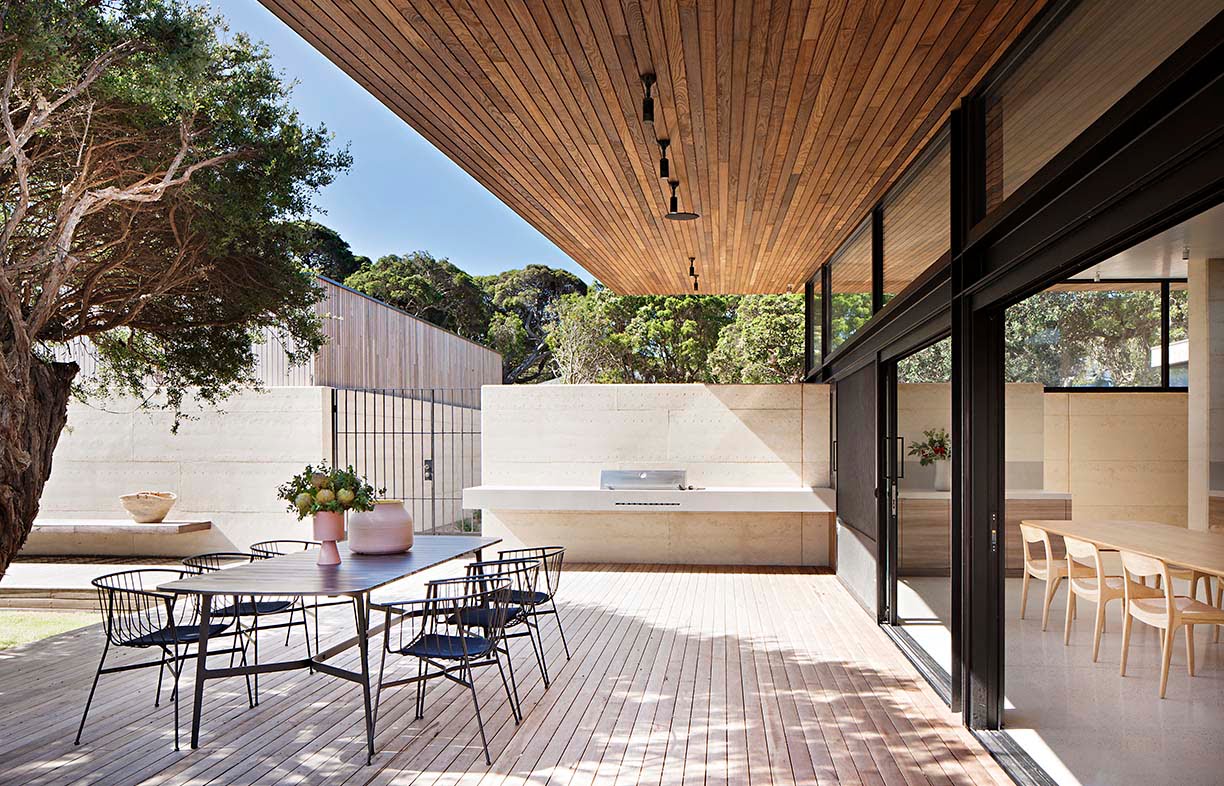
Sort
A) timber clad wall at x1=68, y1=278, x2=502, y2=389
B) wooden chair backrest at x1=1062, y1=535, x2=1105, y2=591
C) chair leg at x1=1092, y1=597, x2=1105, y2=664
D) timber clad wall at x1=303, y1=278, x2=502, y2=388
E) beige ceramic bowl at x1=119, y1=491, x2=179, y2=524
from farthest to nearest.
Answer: timber clad wall at x1=303, y1=278, x2=502, y2=388 → timber clad wall at x1=68, y1=278, x2=502, y2=389 → beige ceramic bowl at x1=119, y1=491, x2=179, y2=524 → chair leg at x1=1092, y1=597, x2=1105, y2=664 → wooden chair backrest at x1=1062, y1=535, x2=1105, y2=591

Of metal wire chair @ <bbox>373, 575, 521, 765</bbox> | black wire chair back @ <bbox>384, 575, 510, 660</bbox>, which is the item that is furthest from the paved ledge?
black wire chair back @ <bbox>384, 575, 510, 660</bbox>

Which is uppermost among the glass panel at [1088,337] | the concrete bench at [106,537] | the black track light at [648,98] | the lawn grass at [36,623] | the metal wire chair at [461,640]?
the black track light at [648,98]

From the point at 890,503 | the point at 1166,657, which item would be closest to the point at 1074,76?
the point at 1166,657

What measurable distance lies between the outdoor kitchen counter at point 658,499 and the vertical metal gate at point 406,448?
108 cm

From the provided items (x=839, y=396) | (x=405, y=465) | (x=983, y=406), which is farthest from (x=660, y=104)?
(x=405, y=465)

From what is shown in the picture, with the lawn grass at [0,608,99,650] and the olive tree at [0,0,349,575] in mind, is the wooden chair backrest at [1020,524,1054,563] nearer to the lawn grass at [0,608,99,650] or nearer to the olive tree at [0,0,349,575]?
the olive tree at [0,0,349,575]

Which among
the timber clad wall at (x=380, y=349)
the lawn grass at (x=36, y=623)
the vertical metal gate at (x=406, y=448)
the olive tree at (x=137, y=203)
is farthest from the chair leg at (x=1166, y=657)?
the timber clad wall at (x=380, y=349)

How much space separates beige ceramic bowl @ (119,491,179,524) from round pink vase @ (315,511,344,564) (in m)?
6.07

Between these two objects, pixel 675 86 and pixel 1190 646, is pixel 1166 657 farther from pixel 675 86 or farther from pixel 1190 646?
pixel 675 86

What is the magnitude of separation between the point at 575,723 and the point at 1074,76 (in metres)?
3.34

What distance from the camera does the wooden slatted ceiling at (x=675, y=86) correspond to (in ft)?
11.0

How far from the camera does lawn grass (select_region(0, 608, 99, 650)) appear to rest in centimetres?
706

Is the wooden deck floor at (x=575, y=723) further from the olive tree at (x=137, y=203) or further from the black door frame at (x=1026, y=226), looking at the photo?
the olive tree at (x=137, y=203)

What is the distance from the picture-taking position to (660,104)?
14.1 ft
